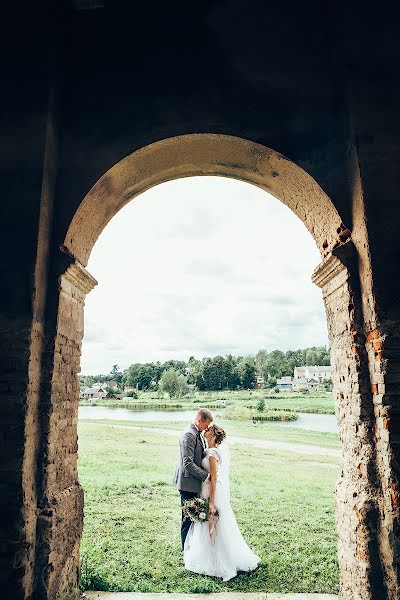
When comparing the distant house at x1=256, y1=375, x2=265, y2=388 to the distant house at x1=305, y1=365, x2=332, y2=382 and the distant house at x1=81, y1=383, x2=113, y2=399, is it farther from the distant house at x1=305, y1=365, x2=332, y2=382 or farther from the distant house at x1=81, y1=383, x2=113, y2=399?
the distant house at x1=81, y1=383, x2=113, y2=399

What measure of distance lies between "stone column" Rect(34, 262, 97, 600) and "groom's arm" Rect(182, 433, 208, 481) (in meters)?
1.68

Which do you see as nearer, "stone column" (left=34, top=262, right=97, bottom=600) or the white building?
"stone column" (left=34, top=262, right=97, bottom=600)

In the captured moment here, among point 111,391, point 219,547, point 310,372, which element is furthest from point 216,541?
point 310,372

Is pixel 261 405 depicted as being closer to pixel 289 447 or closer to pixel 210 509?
pixel 289 447

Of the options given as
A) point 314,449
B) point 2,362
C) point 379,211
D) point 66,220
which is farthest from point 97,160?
point 314,449

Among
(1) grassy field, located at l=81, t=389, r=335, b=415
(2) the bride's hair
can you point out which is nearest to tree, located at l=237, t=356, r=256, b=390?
(1) grassy field, located at l=81, t=389, r=335, b=415

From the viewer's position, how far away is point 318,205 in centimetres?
374

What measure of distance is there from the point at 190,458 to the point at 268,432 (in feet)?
48.9

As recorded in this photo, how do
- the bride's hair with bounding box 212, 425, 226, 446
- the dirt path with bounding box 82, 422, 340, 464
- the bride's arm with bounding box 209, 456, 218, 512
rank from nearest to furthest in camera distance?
the bride's arm with bounding box 209, 456, 218, 512 < the bride's hair with bounding box 212, 425, 226, 446 < the dirt path with bounding box 82, 422, 340, 464

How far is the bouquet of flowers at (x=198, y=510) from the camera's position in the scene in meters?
4.88

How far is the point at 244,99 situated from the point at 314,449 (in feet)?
44.5

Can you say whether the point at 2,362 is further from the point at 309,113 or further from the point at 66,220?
the point at 309,113

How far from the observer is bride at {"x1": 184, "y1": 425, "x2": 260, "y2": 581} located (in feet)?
15.5

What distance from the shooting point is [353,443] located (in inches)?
124
